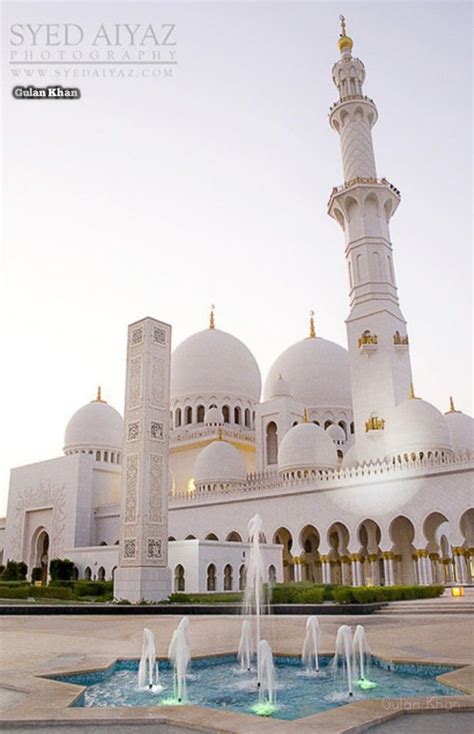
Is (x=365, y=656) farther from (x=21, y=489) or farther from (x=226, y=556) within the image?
(x=21, y=489)

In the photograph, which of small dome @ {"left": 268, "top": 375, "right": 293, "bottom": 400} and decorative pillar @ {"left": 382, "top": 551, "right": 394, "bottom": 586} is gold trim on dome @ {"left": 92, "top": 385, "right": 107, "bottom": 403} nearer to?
small dome @ {"left": 268, "top": 375, "right": 293, "bottom": 400}

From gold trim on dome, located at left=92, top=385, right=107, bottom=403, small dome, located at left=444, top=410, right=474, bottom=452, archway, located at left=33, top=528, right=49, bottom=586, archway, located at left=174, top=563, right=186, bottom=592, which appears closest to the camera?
archway, located at left=174, top=563, right=186, bottom=592

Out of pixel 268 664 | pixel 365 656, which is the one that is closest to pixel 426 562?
pixel 365 656

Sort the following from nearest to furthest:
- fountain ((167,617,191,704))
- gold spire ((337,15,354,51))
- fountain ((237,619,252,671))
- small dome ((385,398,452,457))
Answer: fountain ((167,617,191,704)), fountain ((237,619,252,671)), small dome ((385,398,452,457)), gold spire ((337,15,354,51))

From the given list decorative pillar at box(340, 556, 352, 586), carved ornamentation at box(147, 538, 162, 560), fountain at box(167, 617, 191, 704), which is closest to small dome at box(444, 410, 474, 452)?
decorative pillar at box(340, 556, 352, 586)

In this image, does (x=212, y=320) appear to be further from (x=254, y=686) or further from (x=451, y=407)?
(x=254, y=686)

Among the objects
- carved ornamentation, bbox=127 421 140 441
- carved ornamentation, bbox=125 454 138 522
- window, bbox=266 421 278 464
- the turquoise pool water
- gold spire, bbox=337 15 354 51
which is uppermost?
gold spire, bbox=337 15 354 51

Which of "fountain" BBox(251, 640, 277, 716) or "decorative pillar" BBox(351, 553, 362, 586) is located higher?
"decorative pillar" BBox(351, 553, 362, 586)
